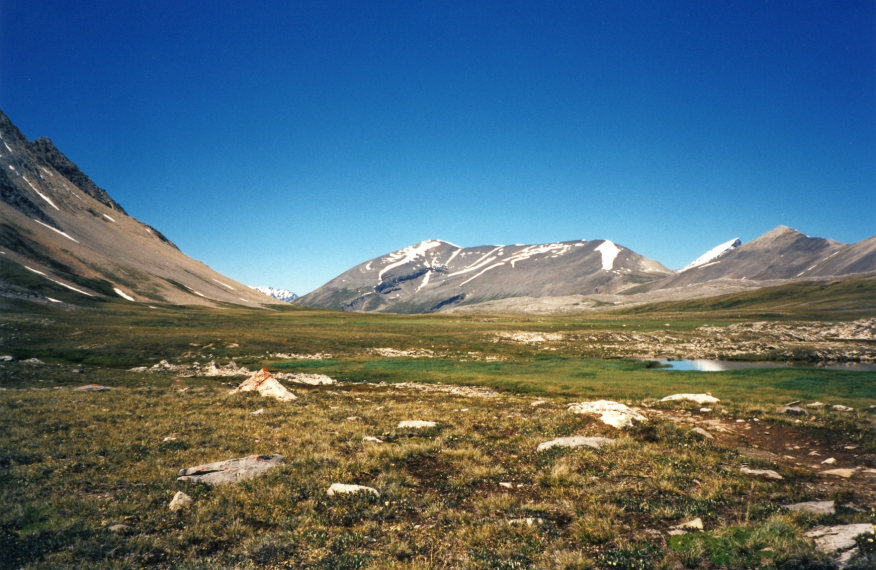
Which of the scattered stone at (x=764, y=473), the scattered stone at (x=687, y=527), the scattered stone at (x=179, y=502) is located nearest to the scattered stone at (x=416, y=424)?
the scattered stone at (x=179, y=502)

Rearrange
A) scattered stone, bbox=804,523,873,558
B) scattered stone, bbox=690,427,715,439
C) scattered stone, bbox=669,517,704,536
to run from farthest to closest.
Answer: scattered stone, bbox=690,427,715,439 < scattered stone, bbox=669,517,704,536 < scattered stone, bbox=804,523,873,558

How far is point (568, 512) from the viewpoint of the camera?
10523 mm

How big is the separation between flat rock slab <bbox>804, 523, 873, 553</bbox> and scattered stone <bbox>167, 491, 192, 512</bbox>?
1443 cm

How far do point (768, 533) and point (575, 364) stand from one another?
1933 inches

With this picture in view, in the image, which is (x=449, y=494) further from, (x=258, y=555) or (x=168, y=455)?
(x=168, y=455)

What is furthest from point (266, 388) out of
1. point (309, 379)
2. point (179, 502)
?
point (179, 502)

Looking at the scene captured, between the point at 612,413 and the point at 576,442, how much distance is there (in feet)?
16.7

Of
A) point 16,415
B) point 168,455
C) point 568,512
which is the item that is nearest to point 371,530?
point 568,512

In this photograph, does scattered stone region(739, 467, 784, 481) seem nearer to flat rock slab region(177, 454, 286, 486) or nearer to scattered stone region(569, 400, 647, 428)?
scattered stone region(569, 400, 647, 428)

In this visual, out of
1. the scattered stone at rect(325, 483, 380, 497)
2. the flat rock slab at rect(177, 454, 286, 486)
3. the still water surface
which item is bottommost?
the still water surface

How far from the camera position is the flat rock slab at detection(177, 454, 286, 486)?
12.4 meters

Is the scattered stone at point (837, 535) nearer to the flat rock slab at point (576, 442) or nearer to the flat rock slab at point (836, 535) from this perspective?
the flat rock slab at point (836, 535)

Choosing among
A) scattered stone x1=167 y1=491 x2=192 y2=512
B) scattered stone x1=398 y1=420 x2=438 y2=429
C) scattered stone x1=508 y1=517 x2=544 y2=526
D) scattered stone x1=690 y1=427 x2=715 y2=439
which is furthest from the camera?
scattered stone x1=398 y1=420 x2=438 y2=429

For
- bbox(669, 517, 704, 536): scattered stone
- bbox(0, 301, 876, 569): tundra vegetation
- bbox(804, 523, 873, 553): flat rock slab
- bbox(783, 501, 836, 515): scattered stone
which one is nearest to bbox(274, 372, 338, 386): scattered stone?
bbox(0, 301, 876, 569): tundra vegetation
